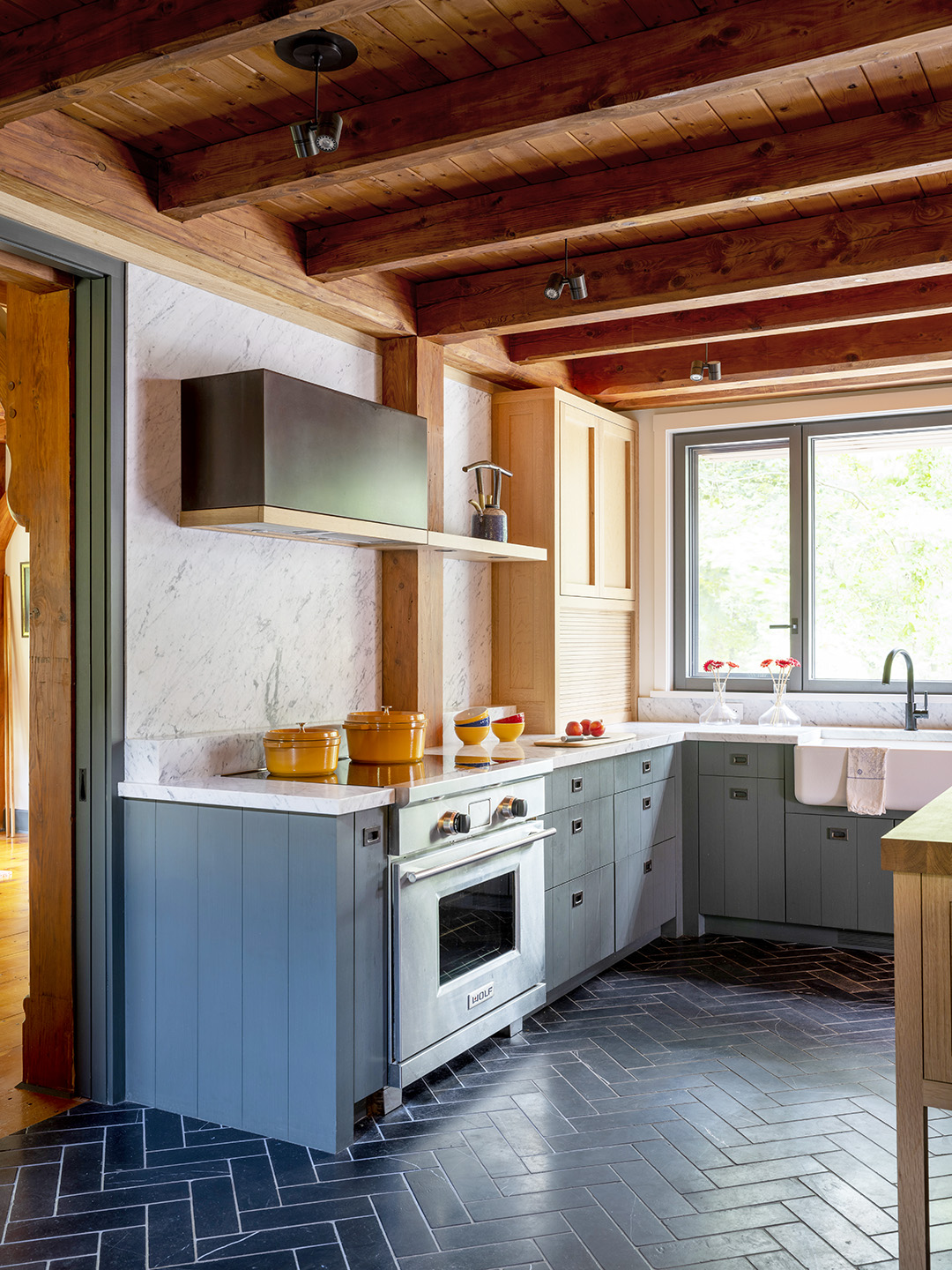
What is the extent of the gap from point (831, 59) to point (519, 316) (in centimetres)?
189

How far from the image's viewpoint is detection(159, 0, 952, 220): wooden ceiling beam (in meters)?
2.31

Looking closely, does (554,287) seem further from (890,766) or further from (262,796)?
(890,766)

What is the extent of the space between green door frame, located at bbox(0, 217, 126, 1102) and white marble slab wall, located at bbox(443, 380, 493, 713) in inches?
71.5

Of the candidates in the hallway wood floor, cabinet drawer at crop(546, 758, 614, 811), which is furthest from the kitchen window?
the hallway wood floor

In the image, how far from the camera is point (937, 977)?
2039 millimetres

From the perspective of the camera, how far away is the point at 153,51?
89.7 inches

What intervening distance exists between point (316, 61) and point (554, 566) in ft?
9.06

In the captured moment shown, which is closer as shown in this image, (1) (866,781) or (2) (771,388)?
(1) (866,781)

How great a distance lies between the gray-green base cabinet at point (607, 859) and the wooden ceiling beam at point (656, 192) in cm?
189

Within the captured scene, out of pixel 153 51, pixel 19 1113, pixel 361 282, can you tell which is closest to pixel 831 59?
pixel 153 51

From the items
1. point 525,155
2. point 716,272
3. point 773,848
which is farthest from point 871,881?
point 525,155

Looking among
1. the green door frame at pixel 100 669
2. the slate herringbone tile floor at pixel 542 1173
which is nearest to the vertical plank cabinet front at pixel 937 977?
the slate herringbone tile floor at pixel 542 1173

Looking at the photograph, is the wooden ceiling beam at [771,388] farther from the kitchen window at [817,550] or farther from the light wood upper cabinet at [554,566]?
the light wood upper cabinet at [554,566]

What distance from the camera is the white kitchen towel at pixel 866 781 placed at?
4527 millimetres
